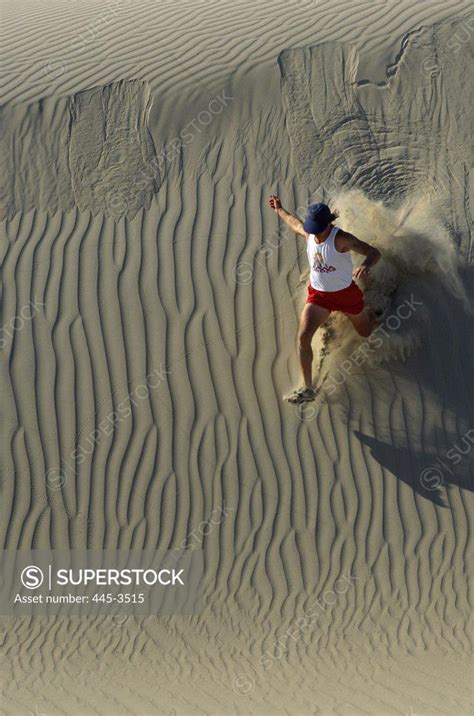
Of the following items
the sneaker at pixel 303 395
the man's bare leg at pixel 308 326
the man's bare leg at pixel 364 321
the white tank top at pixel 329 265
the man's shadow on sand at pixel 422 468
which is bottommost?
the man's shadow on sand at pixel 422 468

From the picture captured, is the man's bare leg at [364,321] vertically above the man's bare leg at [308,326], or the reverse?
the man's bare leg at [364,321]

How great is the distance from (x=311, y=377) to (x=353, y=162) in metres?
2.31

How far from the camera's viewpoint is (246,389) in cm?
625

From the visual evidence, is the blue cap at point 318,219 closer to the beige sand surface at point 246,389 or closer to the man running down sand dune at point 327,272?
the man running down sand dune at point 327,272

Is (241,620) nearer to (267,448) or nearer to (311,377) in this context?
(267,448)

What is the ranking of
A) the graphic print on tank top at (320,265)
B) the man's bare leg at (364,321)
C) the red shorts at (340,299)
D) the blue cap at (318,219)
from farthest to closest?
the man's bare leg at (364,321) < the red shorts at (340,299) < the graphic print on tank top at (320,265) < the blue cap at (318,219)

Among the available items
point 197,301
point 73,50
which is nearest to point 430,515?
point 197,301

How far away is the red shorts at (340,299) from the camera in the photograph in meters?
5.44

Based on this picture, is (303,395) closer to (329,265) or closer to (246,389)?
(246,389)

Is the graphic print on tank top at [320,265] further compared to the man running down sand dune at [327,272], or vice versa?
the graphic print on tank top at [320,265]

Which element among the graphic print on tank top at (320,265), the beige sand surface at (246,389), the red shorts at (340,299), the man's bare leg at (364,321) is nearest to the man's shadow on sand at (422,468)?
the beige sand surface at (246,389)

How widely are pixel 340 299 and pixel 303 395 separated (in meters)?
0.96

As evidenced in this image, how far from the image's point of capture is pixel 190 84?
7051 mm

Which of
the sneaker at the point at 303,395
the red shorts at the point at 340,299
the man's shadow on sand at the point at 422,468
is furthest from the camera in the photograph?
the man's shadow on sand at the point at 422,468
